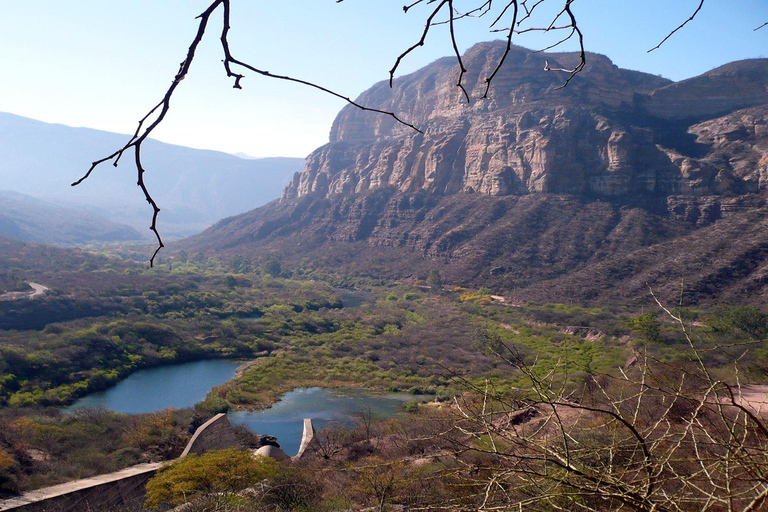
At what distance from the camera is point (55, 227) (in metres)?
92.2

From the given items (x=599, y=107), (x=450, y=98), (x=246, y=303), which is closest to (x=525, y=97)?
(x=599, y=107)

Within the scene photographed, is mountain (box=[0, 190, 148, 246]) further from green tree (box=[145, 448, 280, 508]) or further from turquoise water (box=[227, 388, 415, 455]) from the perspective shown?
green tree (box=[145, 448, 280, 508])

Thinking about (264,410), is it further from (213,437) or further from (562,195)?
(562,195)

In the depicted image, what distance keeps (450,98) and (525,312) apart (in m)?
40.1

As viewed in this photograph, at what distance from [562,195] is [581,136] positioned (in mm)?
6887

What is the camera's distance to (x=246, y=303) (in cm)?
3572

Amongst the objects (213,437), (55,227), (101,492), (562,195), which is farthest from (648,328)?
(55,227)

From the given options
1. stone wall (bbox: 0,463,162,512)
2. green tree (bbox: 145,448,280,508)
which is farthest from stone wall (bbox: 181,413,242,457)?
green tree (bbox: 145,448,280,508)

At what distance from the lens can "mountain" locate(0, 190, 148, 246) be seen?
79625mm

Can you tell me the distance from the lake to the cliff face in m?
27.1

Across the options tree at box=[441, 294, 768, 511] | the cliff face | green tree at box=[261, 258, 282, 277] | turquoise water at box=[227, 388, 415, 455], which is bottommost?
turquoise water at box=[227, 388, 415, 455]

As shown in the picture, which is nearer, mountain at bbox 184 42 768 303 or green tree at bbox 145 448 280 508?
green tree at bbox 145 448 280 508

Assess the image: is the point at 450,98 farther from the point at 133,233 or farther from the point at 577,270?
the point at 133,233

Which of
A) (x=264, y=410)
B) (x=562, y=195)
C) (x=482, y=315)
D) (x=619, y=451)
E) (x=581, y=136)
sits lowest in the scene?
(x=264, y=410)
